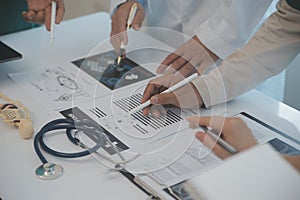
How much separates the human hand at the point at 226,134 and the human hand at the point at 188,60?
0.13 metres

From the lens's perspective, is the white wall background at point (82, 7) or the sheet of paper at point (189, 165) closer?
the sheet of paper at point (189, 165)

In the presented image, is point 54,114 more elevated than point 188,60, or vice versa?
point 188,60

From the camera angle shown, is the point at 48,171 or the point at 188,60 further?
the point at 188,60

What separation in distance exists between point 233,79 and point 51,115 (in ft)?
1.30

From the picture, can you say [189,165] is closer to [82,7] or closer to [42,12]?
[42,12]

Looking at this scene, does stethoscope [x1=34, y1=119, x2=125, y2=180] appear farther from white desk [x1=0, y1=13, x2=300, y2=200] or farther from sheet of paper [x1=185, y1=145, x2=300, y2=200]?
sheet of paper [x1=185, y1=145, x2=300, y2=200]

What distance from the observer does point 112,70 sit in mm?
1231

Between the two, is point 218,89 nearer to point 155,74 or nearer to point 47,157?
point 155,74

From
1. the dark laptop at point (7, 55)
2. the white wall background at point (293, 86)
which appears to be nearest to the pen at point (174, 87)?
the dark laptop at point (7, 55)

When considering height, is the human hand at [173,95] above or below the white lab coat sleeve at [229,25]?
below

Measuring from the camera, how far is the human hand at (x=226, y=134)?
0.82 m

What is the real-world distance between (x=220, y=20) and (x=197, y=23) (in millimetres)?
116

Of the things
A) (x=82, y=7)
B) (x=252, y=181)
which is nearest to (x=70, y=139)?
(x=252, y=181)

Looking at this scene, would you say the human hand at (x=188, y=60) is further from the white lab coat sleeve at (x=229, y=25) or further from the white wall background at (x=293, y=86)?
the white wall background at (x=293, y=86)
